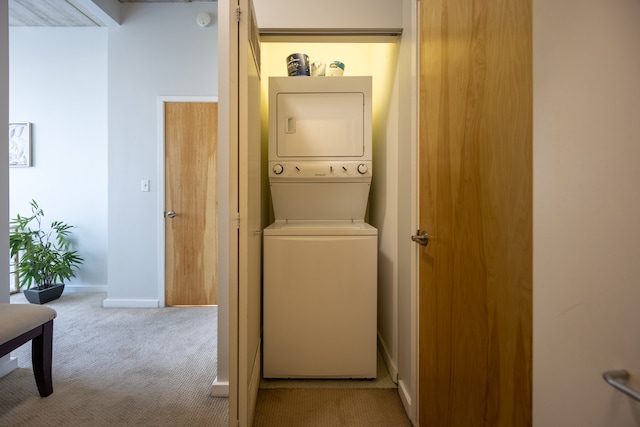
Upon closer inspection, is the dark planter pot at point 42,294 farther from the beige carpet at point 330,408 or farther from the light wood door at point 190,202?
the beige carpet at point 330,408

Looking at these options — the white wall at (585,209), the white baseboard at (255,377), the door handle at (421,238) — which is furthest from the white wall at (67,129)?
the white wall at (585,209)

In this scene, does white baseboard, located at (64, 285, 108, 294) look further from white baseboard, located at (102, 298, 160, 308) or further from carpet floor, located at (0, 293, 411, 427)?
carpet floor, located at (0, 293, 411, 427)

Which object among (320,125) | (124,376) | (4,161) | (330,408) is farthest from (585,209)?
(4,161)

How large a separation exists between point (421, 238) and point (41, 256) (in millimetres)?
3753

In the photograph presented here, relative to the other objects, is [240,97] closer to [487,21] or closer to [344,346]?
[487,21]

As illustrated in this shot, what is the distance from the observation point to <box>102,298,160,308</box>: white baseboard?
2998mm

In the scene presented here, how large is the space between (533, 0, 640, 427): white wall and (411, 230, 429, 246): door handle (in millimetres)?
591

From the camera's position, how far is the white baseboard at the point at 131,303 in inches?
118

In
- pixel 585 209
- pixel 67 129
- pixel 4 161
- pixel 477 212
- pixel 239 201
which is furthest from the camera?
pixel 67 129

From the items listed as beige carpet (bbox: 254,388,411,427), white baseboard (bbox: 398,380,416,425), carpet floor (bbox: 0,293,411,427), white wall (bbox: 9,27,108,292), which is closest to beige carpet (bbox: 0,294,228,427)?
carpet floor (bbox: 0,293,411,427)

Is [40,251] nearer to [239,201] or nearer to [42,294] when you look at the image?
[42,294]

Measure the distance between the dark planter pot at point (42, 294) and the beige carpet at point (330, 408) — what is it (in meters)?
2.84

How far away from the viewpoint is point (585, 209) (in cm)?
58

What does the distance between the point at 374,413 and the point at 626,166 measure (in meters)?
1.53
